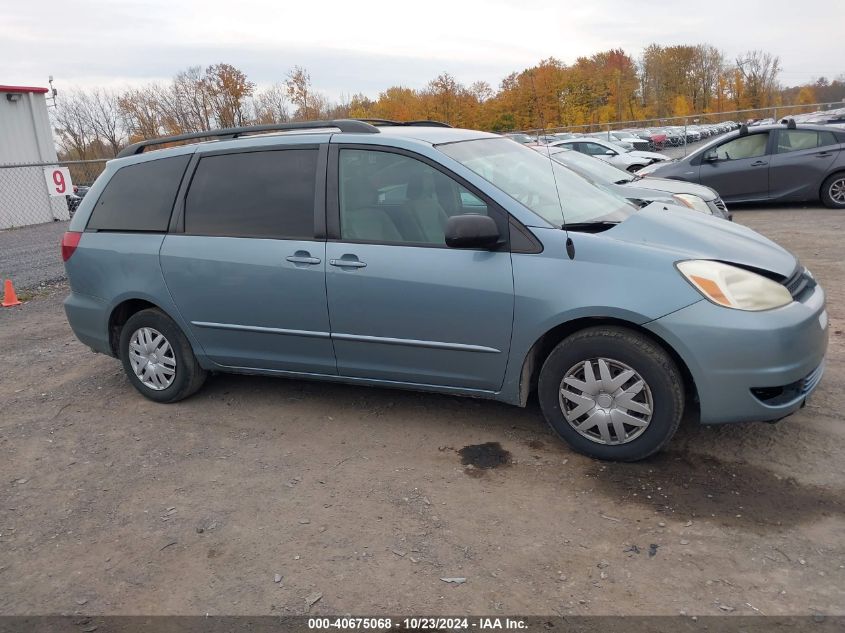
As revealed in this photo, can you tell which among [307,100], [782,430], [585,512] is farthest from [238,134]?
[307,100]

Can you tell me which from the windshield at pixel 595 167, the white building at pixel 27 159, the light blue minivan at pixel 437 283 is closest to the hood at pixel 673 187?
the windshield at pixel 595 167

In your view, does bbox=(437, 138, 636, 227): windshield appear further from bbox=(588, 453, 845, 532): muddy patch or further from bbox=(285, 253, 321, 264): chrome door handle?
bbox=(588, 453, 845, 532): muddy patch

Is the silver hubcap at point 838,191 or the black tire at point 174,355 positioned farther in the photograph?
the silver hubcap at point 838,191

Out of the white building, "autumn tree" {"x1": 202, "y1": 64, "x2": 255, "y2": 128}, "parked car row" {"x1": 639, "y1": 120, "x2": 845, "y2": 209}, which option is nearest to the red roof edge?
the white building

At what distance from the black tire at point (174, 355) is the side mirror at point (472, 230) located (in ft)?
7.46

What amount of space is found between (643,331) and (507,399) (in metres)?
0.87

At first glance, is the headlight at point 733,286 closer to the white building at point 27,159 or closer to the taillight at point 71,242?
the taillight at point 71,242

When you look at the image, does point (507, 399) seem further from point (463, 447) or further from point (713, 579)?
point (713, 579)

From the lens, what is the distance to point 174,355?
16.3 feet

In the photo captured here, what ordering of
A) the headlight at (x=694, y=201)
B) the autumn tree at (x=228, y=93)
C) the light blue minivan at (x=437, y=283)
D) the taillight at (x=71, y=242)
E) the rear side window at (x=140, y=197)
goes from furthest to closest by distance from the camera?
the autumn tree at (x=228, y=93)
the headlight at (x=694, y=201)
the taillight at (x=71, y=242)
the rear side window at (x=140, y=197)
the light blue minivan at (x=437, y=283)

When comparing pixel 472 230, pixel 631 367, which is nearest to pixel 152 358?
pixel 472 230

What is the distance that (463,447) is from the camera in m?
4.08

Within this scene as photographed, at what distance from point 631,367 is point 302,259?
205cm

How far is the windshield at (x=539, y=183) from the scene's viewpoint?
404 cm
